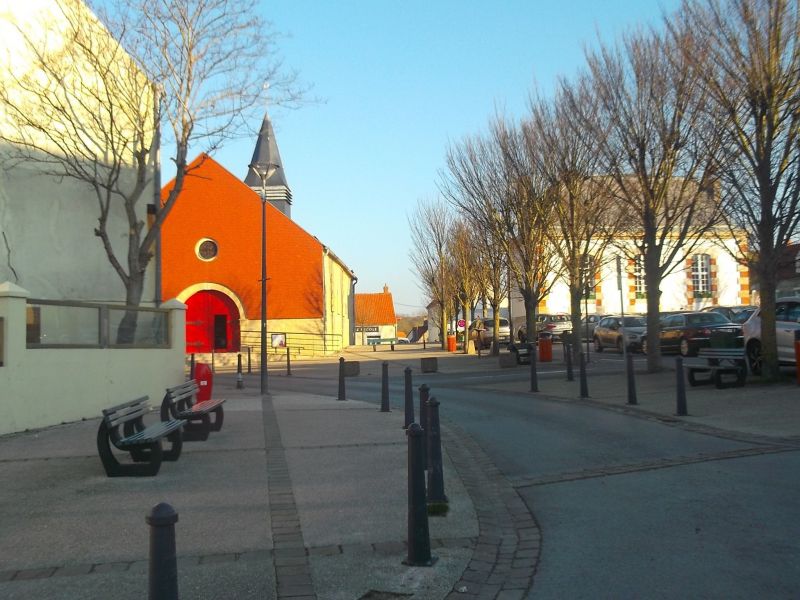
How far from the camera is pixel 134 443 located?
7629 millimetres

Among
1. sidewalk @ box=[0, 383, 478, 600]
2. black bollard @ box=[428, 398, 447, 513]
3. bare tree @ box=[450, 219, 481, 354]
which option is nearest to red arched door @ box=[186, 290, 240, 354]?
bare tree @ box=[450, 219, 481, 354]

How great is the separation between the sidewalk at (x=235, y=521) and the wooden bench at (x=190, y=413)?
25 cm

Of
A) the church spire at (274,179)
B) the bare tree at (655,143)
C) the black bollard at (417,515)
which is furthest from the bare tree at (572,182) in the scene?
the church spire at (274,179)

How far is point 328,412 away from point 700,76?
9942mm

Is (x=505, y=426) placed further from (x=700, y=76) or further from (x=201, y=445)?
(x=700, y=76)

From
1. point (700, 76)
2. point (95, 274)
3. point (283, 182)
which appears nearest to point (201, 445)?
point (95, 274)

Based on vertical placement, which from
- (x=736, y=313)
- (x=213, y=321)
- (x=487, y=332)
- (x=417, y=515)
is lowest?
(x=417, y=515)

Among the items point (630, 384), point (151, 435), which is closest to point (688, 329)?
point (630, 384)

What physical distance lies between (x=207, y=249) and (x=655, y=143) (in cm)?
2974

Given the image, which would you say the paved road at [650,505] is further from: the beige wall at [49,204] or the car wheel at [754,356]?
the beige wall at [49,204]

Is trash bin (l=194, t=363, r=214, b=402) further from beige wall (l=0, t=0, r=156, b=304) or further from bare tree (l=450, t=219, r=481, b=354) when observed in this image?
bare tree (l=450, t=219, r=481, b=354)

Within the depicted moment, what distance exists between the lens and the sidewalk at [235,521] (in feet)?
16.3

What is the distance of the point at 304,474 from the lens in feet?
26.9

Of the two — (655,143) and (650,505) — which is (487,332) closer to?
(655,143)
